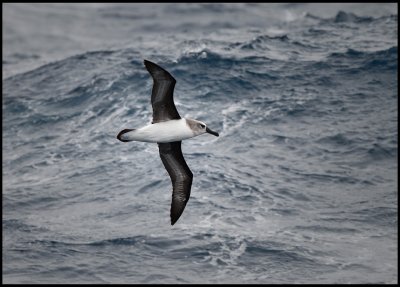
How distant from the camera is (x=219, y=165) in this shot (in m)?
31.9

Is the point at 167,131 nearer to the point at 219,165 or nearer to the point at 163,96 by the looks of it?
the point at 163,96

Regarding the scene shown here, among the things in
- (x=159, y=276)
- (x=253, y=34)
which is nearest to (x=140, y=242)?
(x=159, y=276)

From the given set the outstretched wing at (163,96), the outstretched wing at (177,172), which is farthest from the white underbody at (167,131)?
the outstretched wing at (177,172)

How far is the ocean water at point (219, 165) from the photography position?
27.9 m

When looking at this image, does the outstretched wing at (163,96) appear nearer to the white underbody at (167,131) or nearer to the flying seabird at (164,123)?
the flying seabird at (164,123)

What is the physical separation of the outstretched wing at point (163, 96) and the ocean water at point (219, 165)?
8.91 m

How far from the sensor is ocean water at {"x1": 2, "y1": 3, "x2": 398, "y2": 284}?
91.6ft

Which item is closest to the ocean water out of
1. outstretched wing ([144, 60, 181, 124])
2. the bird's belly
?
the bird's belly

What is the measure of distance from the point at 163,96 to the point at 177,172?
2.61 metres

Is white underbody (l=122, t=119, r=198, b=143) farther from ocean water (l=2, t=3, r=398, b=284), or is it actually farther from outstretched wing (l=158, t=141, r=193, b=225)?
ocean water (l=2, t=3, r=398, b=284)

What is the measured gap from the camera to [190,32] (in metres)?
51.4

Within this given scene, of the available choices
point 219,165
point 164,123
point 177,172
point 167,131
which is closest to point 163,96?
point 164,123

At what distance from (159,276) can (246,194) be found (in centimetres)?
538

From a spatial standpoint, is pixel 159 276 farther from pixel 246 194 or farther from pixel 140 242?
pixel 246 194
